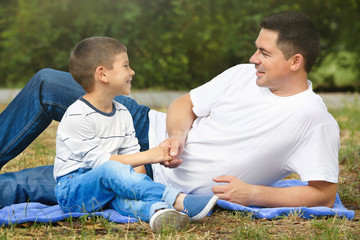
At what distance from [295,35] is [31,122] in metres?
1.65

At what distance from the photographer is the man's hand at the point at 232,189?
3031 millimetres

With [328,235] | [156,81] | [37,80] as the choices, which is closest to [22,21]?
[156,81]

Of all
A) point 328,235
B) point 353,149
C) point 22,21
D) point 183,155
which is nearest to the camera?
point 328,235

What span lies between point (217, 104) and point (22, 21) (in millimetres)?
5962

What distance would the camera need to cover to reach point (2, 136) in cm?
343

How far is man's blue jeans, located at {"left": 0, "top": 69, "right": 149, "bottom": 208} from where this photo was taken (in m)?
3.42

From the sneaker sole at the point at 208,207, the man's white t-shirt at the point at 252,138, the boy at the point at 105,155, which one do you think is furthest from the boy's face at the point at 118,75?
the sneaker sole at the point at 208,207

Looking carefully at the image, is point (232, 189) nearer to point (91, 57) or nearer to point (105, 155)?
point (105, 155)

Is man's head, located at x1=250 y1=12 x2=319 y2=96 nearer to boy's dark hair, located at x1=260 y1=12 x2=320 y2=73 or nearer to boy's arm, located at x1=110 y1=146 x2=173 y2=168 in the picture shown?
boy's dark hair, located at x1=260 y1=12 x2=320 y2=73

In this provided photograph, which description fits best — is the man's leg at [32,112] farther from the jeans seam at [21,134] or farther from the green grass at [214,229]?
the green grass at [214,229]

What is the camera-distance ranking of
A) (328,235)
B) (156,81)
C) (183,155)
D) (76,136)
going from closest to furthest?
(328,235) → (76,136) → (183,155) → (156,81)

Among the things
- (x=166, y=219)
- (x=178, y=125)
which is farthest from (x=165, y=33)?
(x=166, y=219)

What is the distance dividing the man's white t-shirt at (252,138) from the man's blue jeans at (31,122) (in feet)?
2.29

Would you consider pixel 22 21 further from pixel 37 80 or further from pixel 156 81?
pixel 37 80
